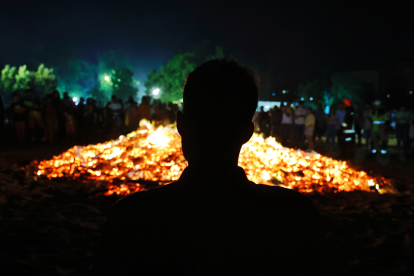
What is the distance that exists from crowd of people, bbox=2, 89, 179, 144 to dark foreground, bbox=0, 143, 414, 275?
784cm

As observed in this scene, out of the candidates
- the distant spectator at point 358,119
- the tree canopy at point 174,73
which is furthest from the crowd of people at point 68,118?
the tree canopy at point 174,73

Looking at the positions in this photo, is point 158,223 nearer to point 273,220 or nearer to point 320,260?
point 273,220

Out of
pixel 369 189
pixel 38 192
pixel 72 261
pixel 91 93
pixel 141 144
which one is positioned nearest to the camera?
pixel 72 261

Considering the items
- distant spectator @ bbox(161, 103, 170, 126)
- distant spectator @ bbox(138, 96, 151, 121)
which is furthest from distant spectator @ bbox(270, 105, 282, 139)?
distant spectator @ bbox(138, 96, 151, 121)

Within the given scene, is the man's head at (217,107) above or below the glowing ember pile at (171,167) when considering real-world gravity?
above

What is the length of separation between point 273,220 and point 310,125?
545 inches

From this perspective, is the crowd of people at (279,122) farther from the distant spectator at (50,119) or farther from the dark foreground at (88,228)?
the dark foreground at (88,228)

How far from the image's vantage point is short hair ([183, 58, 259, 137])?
125 centimetres

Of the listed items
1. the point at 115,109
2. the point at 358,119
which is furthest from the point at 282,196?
the point at 115,109

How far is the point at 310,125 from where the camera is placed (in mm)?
14492

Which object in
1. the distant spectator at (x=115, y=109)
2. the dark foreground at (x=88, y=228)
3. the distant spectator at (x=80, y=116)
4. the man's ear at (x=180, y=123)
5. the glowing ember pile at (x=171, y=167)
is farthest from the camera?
the distant spectator at (x=115, y=109)

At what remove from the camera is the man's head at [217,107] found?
4.09 ft

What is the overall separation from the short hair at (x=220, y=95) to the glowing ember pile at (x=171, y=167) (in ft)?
20.9

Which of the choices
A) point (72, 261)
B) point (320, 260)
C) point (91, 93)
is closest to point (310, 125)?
point (72, 261)
